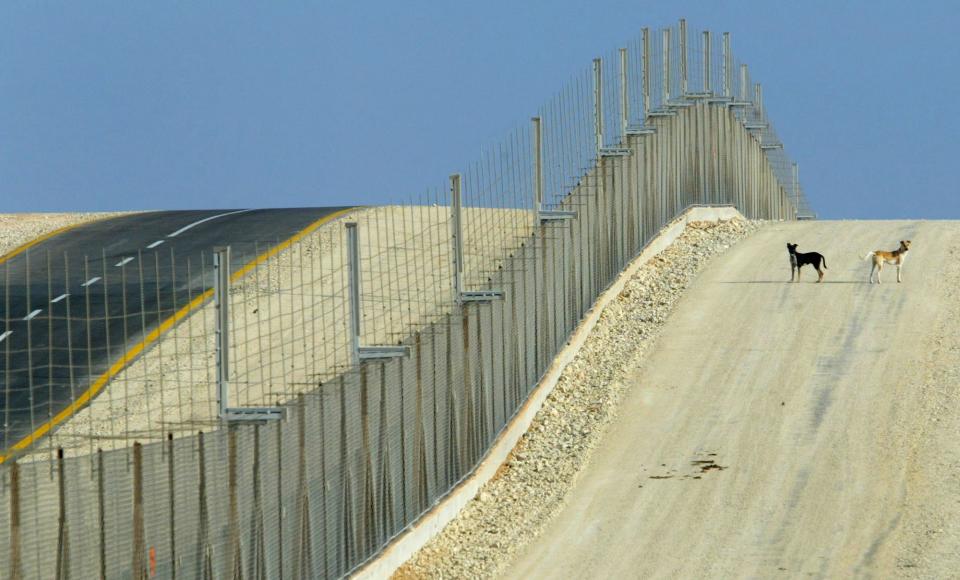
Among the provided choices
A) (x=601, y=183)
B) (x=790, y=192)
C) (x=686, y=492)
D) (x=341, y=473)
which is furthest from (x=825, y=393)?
(x=790, y=192)

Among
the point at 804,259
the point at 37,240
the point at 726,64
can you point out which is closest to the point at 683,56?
the point at 726,64

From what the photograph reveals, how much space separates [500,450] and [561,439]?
1.28 metres

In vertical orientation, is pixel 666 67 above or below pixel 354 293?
above

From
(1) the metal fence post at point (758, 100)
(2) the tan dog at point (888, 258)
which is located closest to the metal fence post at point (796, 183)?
(1) the metal fence post at point (758, 100)

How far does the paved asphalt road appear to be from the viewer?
87.7ft

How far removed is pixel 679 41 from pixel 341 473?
2406cm

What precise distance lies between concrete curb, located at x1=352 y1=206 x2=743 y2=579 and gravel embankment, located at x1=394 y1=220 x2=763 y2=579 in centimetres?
11

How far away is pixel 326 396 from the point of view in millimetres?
17500

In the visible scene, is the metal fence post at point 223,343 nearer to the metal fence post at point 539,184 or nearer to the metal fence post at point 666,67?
the metal fence post at point 539,184

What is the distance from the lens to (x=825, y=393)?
2578 centimetres

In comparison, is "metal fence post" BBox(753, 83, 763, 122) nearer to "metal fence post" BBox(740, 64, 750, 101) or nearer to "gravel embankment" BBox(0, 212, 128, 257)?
"metal fence post" BBox(740, 64, 750, 101)

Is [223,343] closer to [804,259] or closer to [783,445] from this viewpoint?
[783,445]

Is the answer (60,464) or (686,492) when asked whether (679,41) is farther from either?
(60,464)

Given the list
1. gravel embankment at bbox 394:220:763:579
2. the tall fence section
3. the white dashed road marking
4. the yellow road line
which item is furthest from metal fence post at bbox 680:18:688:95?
the yellow road line
